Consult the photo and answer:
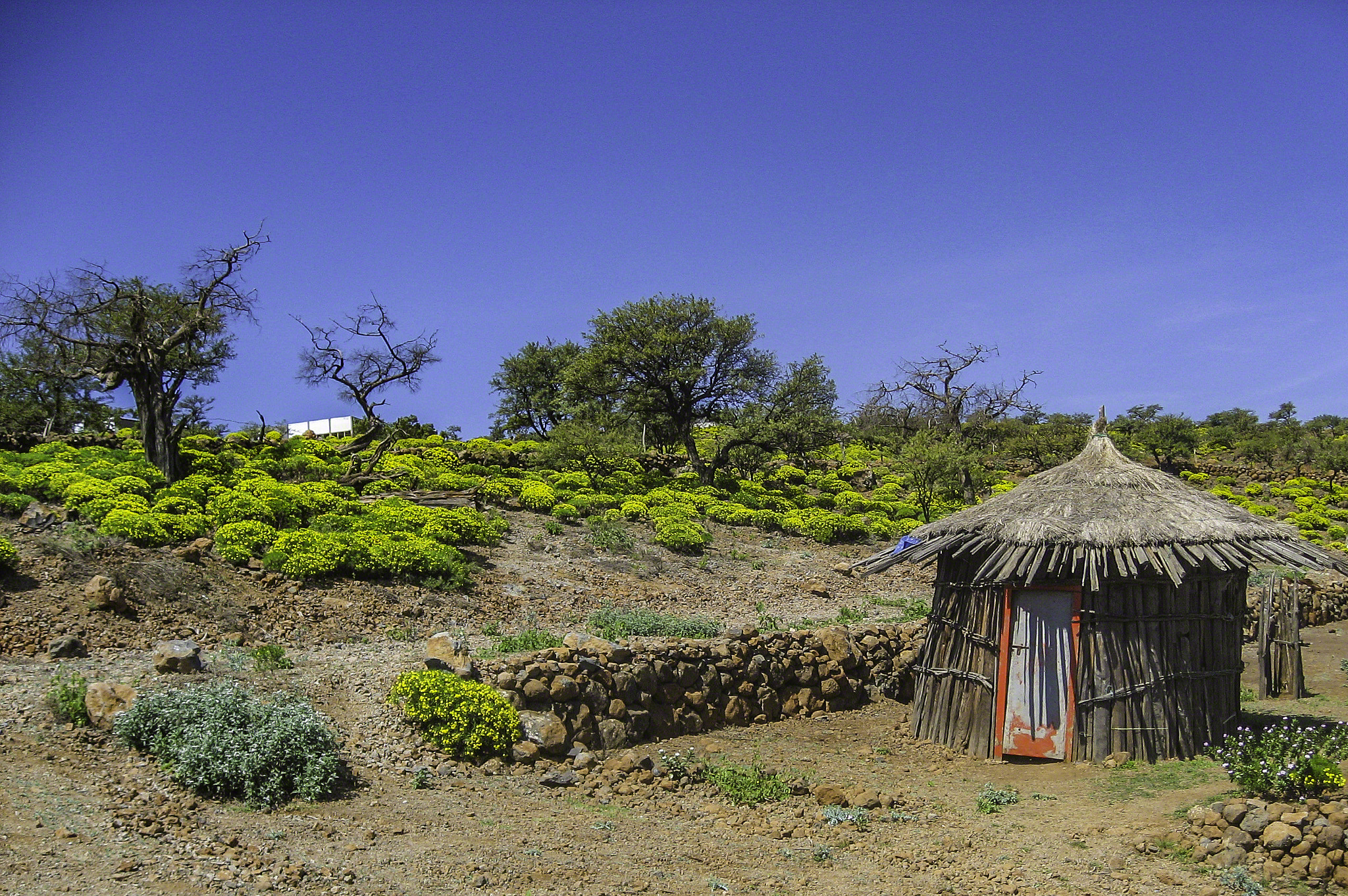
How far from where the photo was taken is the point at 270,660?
10742 millimetres

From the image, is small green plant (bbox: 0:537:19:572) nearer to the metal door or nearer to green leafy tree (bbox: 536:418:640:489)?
the metal door

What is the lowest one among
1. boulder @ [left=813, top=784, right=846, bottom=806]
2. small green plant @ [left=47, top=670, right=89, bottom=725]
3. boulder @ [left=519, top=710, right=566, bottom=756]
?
boulder @ [left=813, top=784, right=846, bottom=806]

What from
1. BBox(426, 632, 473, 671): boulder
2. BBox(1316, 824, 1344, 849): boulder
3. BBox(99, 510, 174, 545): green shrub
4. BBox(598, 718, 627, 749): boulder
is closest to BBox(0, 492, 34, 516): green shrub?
BBox(99, 510, 174, 545): green shrub

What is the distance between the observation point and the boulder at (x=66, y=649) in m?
10.3

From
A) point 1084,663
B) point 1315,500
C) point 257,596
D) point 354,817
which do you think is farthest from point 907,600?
point 1315,500

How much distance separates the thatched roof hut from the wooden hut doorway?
14 millimetres

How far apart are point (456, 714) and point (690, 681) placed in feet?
12.1

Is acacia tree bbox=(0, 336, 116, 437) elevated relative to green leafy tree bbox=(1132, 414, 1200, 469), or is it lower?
lower

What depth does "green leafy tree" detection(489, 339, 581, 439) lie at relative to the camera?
157 feet

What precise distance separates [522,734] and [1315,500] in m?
42.0

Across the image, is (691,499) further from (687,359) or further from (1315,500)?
(1315,500)

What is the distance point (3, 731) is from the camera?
8.15 metres

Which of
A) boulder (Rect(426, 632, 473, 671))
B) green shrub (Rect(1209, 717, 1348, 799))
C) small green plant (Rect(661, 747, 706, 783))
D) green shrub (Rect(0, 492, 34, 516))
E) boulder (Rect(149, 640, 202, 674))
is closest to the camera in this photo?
green shrub (Rect(1209, 717, 1348, 799))

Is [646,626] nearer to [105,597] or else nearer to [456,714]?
[456,714]
